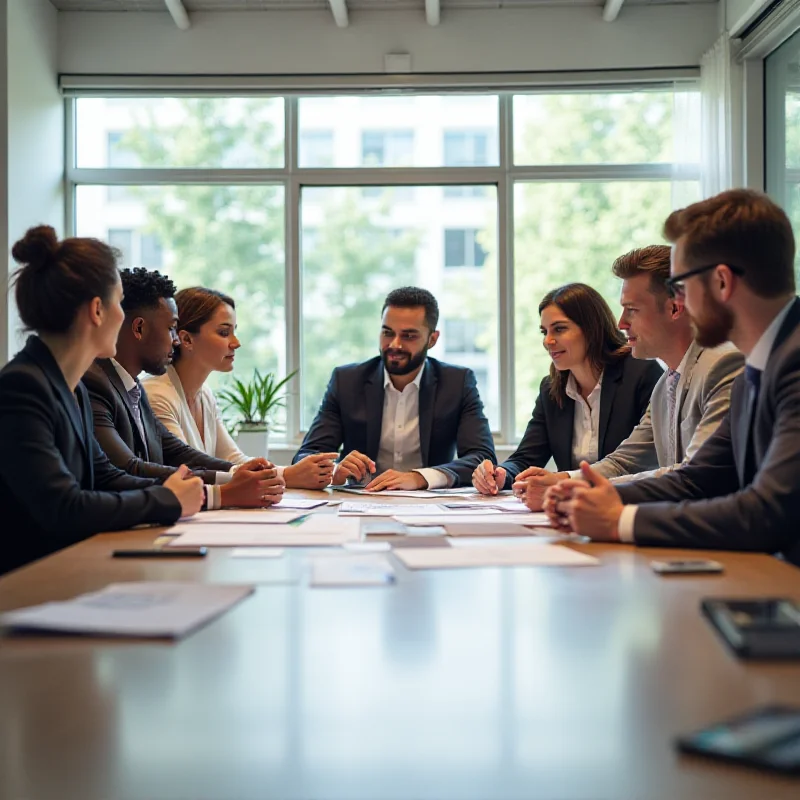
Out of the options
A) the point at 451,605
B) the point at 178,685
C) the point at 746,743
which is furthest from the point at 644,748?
the point at 451,605

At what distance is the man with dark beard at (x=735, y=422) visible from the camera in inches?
67.7

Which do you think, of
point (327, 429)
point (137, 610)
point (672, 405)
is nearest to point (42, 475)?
point (137, 610)

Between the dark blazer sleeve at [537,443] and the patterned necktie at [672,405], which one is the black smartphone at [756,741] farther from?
the dark blazer sleeve at [537,443]

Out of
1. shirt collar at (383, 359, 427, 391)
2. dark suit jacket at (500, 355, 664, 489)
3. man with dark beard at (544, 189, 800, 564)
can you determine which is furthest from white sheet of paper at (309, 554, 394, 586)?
shirt collar at (383, 359, 427, 391)

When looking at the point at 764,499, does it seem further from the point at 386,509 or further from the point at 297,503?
the point at 297,503

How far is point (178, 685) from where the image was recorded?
923mm

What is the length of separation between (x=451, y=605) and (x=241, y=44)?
18.1 ft

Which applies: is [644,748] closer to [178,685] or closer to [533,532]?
[178,685]

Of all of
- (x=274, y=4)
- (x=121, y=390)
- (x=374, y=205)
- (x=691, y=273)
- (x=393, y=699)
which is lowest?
(x=393, y=699)

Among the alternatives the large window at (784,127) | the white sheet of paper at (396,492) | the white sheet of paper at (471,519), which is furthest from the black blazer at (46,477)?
the large window at (784,127)

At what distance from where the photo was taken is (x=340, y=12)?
5816mm

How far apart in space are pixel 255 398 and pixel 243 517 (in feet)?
12.7

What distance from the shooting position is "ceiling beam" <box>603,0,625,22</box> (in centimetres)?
568

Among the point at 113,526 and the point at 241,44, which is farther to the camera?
the point at 241,44
